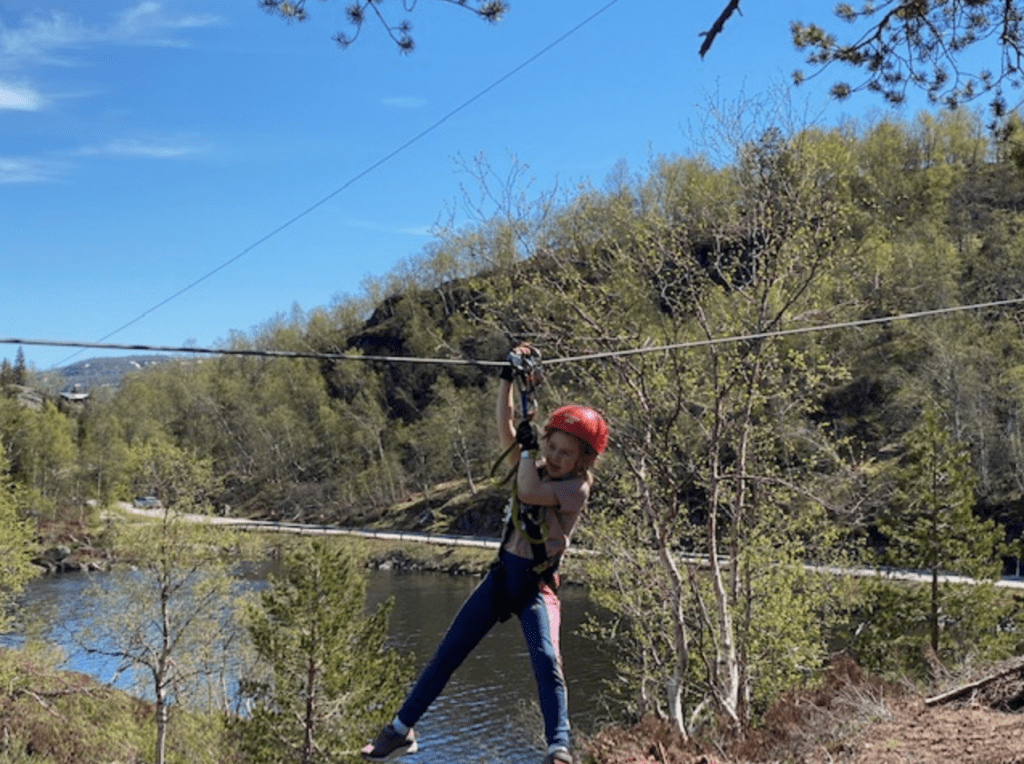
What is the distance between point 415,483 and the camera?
82.1 meters

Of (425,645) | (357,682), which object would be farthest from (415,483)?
(357,682)

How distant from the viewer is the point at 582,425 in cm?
426

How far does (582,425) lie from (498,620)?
1.04 m

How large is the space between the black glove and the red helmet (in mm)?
148

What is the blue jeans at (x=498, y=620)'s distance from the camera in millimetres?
4270

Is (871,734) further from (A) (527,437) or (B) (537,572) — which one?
(A) (527,437)

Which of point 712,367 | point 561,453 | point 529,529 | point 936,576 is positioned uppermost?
point 712,367

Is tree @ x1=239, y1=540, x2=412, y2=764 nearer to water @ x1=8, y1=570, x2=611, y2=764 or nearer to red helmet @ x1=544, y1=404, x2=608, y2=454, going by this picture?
water @ x1=8, y1=570, x2=611, y2=764

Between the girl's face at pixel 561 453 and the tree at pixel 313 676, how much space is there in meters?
17.0

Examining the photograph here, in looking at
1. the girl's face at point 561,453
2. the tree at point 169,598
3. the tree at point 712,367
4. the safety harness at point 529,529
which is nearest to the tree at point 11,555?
the tree at point 169,598

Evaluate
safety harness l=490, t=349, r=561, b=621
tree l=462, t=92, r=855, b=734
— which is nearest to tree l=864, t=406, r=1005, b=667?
tree l=462, t=92, r=855, b=734

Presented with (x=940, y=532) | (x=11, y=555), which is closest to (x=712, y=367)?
(x=940, y=532)

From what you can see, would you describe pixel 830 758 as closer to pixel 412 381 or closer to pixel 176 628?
pixel 176 628

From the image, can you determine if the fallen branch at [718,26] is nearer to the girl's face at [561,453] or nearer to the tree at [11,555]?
the girl's face at [561,453]
